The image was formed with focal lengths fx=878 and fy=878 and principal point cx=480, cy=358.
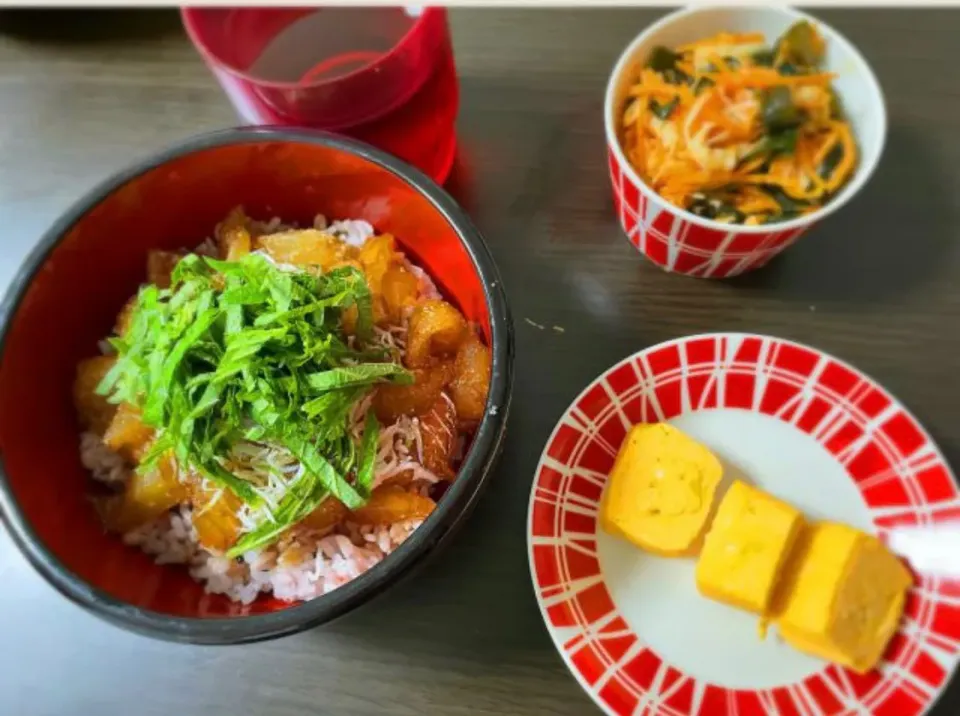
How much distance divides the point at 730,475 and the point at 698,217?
245 millimetres

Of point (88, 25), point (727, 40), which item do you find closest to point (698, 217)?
point (727, 40)

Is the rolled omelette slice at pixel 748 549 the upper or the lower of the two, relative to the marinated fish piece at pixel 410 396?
lower

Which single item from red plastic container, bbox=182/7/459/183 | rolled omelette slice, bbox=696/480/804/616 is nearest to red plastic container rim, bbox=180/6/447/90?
red plastic container, bbox=182/7/459/183

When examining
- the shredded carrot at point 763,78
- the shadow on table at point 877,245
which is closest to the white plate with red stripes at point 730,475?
the shadow on table at point 877,245

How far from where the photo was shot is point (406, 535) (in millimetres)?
730

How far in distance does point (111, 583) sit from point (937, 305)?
33.4 inches

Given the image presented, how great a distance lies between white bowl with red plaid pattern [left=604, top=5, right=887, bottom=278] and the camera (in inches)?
32.1

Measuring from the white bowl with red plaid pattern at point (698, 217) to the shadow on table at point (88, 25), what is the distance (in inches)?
23.8

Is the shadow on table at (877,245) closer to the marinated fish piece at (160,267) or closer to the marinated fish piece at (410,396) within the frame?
the marinated fish piece at (410,396)

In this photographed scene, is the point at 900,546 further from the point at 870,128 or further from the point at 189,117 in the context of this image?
the point at 189,117

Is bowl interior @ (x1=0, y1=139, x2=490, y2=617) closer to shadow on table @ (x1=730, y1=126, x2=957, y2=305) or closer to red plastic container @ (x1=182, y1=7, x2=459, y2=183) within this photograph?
red plastic container @ (x1=182, y1=7, x2=459, y2=183)

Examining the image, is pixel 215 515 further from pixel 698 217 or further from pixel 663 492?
pixel 698 217

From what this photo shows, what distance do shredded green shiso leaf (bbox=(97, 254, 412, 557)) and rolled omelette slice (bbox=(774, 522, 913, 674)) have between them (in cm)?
38

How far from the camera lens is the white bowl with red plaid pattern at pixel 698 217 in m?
0.82
